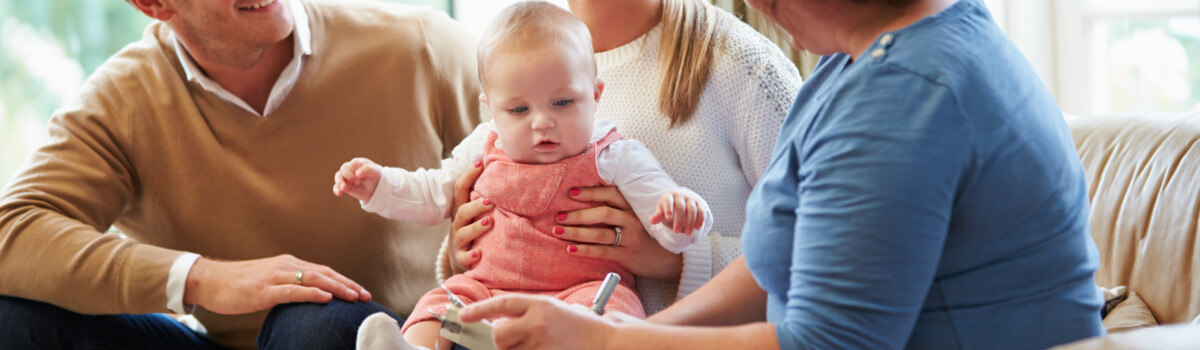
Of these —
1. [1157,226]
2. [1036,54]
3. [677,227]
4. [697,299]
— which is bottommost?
[1036,54]

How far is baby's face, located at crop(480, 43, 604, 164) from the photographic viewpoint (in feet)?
4.61

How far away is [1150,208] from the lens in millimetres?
1591

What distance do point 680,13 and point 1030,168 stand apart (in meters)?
0.76

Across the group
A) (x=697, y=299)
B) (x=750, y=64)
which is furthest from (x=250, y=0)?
(x=697, y=299)

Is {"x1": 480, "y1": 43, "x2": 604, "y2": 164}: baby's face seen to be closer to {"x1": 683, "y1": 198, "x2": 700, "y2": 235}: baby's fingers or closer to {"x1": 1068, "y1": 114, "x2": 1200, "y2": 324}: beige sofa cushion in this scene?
{"x1": 683, "y1": 198, "x2": 700, "y2": 235}: baby's fingers

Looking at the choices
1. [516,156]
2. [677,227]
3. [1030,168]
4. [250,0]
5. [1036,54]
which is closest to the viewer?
[1030,168]

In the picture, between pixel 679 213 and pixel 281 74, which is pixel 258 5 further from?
pixel 679 213

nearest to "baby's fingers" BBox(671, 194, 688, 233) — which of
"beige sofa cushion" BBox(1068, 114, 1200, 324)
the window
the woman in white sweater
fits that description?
the woman in white sweater

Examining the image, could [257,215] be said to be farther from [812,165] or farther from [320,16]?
[812,165]

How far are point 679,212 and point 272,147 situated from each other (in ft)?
3.35

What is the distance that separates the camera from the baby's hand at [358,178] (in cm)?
153

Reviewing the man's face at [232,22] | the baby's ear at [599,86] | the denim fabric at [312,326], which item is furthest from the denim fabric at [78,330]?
the baby's ear at [599,86]

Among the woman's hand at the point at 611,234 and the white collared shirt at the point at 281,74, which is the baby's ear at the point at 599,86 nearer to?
the woman's hand at the point at 611,234

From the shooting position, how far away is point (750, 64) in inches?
60.4
